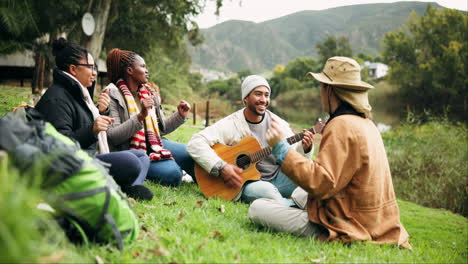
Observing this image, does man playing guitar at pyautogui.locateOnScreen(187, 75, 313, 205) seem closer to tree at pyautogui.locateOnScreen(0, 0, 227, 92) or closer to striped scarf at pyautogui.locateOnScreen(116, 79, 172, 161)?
striped scarf at pyautogui.locateOnScreen(116, 79, 172, 161)

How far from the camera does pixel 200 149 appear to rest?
199 inches

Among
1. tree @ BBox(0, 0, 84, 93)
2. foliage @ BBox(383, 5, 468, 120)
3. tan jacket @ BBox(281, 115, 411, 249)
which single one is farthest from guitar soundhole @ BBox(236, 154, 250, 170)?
foliage @ BBox(383, 5, 468, 120)

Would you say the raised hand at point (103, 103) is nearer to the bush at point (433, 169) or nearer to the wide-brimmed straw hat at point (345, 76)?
the wide-brimmed straw hat at point (345, 76)

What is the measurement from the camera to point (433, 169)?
11523 mm

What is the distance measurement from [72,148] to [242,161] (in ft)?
9.33

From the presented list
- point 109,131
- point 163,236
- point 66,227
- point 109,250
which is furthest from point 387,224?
point 109,131

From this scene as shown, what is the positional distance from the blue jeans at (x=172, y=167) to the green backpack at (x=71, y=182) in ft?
8.12

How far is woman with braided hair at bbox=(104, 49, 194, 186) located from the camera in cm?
477

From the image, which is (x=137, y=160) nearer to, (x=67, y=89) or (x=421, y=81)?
(x=67, y=89)

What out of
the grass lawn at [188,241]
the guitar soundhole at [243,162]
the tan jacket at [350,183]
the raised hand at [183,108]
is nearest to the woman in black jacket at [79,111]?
the grass lawn at [188,241]

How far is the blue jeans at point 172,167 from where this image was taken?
521cm

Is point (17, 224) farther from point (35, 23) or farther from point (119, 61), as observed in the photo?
point (35, 23)

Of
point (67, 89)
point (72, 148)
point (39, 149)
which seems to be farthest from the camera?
point (67, 89)

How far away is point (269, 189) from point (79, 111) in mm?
2458
